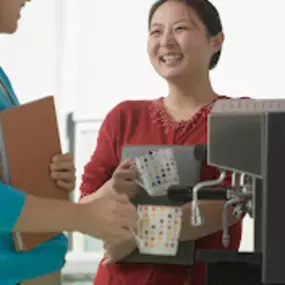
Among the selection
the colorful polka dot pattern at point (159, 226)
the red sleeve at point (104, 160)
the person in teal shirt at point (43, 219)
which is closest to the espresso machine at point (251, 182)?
the colorful polka dot pattern at point (159, 226)

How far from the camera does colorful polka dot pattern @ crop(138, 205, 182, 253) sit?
1006mm

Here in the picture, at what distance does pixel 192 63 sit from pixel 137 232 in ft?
1.85

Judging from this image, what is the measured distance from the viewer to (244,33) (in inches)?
103

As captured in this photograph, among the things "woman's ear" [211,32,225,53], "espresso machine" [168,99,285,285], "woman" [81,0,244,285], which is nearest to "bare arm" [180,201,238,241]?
"woman" [81,0,244,285]

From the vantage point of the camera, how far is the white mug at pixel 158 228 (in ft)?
3.30

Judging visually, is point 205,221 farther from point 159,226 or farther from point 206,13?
point 206,13

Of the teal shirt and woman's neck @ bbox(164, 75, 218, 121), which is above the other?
woman's neck @ bbox(164, 75, 218, 121)

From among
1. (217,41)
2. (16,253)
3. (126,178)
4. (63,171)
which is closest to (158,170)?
(126,178)

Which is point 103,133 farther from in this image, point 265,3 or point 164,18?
point 265,3

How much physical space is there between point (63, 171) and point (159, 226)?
0.21 meters

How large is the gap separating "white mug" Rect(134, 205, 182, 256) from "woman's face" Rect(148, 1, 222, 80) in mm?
512

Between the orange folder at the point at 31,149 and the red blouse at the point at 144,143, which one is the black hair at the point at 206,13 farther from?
the orange folder at the point at 31,149

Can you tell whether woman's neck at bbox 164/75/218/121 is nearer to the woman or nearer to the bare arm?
the woman

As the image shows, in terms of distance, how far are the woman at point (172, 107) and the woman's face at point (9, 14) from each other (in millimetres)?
455
